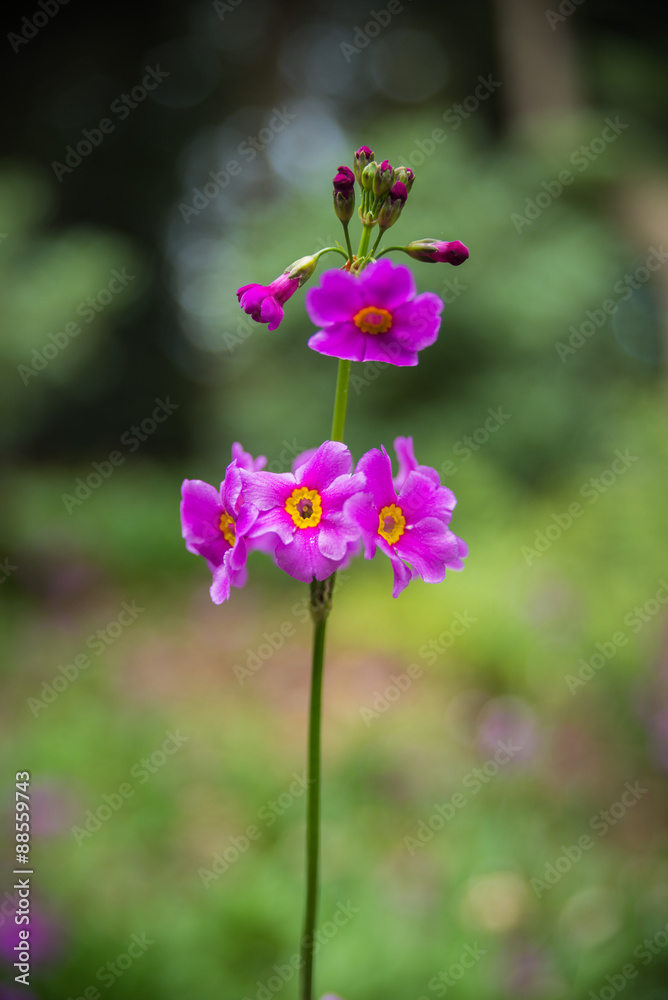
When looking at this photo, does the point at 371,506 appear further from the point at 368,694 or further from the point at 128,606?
the point at 128,606

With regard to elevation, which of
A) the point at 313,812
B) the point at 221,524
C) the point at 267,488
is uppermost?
the point at 267,488

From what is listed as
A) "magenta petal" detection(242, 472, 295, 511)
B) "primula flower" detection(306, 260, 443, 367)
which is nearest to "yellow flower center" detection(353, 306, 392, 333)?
"primula flower" detection(306, 260, 443, 367)

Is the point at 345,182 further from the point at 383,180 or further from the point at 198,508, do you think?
the point at 198,508

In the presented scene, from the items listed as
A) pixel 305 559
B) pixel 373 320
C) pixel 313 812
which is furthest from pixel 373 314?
pixel 313 812

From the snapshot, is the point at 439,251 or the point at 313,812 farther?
the point at 439,251

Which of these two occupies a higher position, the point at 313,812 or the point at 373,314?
the point at 373,314

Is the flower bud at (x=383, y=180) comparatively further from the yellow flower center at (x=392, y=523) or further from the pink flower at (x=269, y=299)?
the yellow flower center at (x=392, y=523)

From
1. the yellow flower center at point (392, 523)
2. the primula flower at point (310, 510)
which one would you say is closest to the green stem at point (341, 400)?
the primula flower at point (310, 510)
